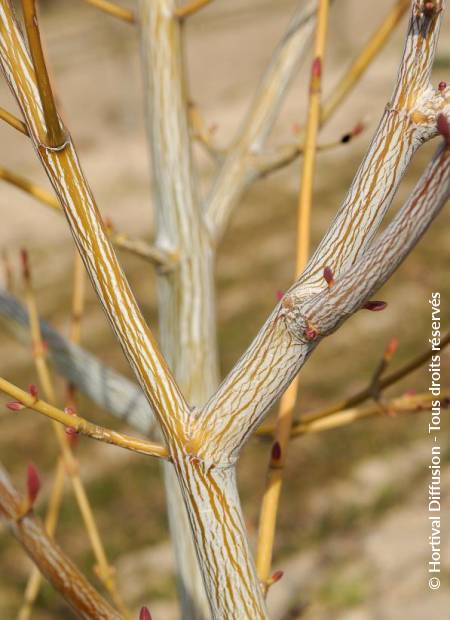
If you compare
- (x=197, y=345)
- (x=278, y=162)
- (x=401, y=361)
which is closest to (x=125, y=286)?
(x=197, y=345)

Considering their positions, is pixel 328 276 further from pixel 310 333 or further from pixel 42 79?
pixel 42 79

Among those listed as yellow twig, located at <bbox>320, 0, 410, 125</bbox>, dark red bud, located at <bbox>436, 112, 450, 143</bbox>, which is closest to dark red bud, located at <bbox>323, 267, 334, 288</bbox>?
dark red bud, located at <bbox>436, 112, 450, 143</bbox>

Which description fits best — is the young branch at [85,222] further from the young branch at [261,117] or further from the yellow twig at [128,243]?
the young branch at [261,117]

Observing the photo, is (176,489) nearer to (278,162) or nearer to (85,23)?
(278,162)

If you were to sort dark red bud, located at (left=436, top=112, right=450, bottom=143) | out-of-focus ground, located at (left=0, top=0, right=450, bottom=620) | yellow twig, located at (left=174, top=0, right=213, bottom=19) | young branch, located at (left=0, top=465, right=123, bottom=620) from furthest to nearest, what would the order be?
out-of-focus ground, located at (left=0, top=0, right=450, bottom=620) → yellow twig, located at (left=174, top=0, right=213, bottom=19) → young branch, located at (left=0, top=465, right=123, bottom=620) → dark red bud, located at (left=436, top=112, right=450, bottom=143)

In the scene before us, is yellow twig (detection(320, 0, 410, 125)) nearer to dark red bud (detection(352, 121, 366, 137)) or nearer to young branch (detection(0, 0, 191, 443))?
dark red bud (detection(352, 121, 366, 137))

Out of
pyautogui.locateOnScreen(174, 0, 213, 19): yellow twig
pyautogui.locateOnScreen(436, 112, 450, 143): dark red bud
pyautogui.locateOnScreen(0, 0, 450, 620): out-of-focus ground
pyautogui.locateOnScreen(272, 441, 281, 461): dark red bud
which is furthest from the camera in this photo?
pyautogui.locateOnScreen(0, 0, 450, 620): out-of-focus ground

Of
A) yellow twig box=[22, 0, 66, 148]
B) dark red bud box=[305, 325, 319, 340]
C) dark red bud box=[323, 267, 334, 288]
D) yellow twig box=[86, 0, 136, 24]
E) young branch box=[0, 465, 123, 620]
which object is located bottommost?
young branch box=[0, 465, 123, 620]
